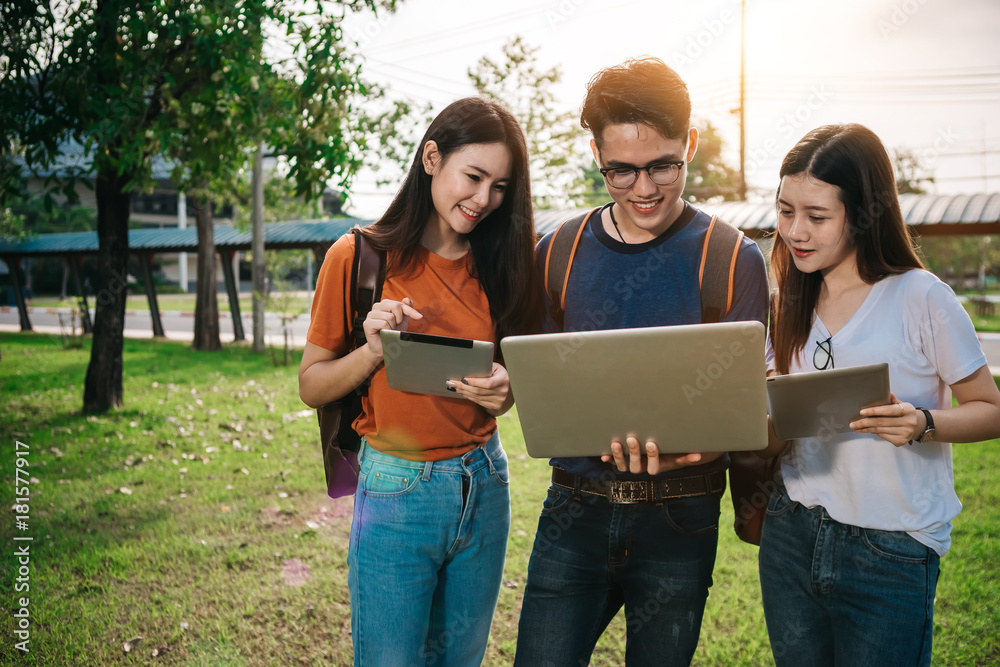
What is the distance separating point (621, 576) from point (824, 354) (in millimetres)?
844

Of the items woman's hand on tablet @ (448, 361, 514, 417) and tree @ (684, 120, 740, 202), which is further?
tree @ (684, 120, 740, 202)

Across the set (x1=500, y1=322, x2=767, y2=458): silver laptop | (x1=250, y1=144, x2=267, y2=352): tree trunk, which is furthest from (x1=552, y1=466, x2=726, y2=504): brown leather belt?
(x1=250, y1=144, x2=267, y2=352): tree trunk

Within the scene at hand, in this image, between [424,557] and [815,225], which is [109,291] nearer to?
[424,557]

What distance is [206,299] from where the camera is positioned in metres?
15.2

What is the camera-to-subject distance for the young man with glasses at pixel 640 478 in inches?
72.5

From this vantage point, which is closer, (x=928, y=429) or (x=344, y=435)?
(x=928, y=429)

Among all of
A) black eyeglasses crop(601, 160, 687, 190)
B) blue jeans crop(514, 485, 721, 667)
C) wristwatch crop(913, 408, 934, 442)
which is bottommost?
blue jeans crop(514, 485, 721, 667)

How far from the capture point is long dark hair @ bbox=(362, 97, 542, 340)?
76.9 inches

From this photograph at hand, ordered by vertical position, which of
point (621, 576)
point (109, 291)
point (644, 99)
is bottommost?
point (621, 576)

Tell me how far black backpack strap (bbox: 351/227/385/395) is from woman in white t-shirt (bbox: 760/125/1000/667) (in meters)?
1.19

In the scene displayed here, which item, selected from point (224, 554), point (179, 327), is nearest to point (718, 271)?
point (224, 554)

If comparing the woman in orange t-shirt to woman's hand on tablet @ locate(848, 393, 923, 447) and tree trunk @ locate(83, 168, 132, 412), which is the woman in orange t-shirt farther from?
tree trunk @ locate(83, 168, 132, 412)

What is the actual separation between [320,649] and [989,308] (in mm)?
31244

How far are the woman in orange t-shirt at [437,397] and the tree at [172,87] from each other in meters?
4.28
